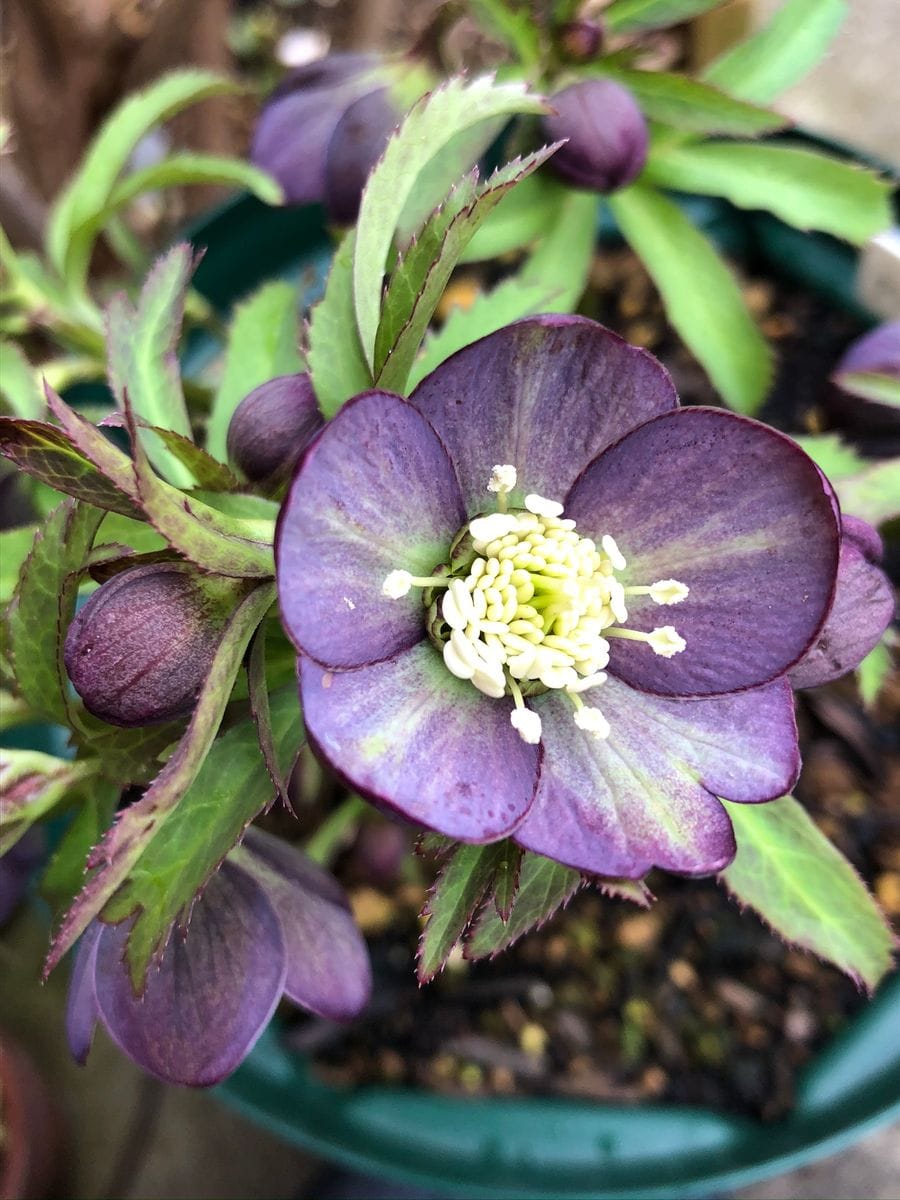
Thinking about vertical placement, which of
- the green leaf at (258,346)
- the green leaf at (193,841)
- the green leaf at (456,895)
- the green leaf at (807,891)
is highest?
the green leaf at (258,346)

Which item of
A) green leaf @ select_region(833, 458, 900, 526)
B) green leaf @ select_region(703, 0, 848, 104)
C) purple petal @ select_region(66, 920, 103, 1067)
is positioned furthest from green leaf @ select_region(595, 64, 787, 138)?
purple petal @ select_region(66, 920, 103, 1067)

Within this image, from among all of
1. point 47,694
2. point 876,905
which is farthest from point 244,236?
point 876,905

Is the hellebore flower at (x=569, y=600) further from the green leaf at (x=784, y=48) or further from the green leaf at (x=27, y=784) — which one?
the green leaf at (x=784, y=48)

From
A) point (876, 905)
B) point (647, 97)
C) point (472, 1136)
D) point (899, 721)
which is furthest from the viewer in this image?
point (899, 721)

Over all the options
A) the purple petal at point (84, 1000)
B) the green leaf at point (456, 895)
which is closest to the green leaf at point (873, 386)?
the green leaf at point (456, 895)

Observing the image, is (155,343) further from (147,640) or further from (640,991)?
(640,991)

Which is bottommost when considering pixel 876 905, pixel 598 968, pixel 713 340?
pixel 598 968

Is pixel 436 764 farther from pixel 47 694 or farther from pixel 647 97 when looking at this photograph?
pixel 647 97

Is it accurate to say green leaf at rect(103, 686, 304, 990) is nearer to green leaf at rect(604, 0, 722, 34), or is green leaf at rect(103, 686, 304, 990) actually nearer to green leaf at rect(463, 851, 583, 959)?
green leaf at rect(463, 851, 583, 959)

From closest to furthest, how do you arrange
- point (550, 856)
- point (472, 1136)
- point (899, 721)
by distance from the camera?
point (550, 856), point (472, 1136), point (899, 721)
